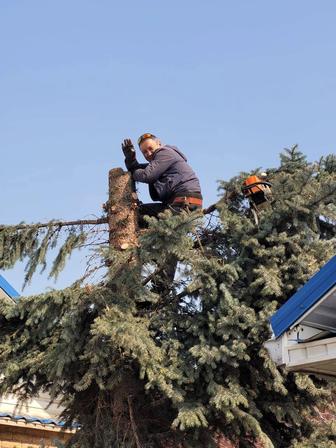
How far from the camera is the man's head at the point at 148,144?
25.7 ft

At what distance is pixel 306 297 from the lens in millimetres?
5309

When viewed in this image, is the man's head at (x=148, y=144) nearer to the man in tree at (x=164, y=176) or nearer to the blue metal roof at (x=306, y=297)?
the man in tree at (x=164, y=176)

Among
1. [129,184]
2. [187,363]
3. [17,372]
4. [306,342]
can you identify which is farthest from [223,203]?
[17,372]

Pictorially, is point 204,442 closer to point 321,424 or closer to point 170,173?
point 321,424

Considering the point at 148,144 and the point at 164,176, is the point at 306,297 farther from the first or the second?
the point at 148,144

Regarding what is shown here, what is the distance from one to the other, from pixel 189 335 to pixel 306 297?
1.72 metres

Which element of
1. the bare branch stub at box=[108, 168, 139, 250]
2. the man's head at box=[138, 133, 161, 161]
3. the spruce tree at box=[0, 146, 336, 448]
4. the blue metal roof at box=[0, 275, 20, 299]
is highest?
the man's head at box=[138, 133, 161, 161]

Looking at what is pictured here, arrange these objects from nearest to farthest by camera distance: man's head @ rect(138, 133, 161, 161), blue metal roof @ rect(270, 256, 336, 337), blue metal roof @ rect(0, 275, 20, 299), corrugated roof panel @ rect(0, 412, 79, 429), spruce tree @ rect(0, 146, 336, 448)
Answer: blue metal roof @ rect(270, 256, 336, 337), spruce tree @ rect(0, 146, 336, 448), man's head @ rect(138, 133, 161, 161), blue metal roof @ rect(0, 275, 20, 299), corrugated roof panel @ rect(0, 412, 79, 429)

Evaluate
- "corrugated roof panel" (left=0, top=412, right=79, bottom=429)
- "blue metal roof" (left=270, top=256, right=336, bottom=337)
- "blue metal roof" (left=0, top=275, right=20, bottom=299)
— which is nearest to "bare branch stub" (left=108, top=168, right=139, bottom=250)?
"blue metal roof" (left=0, top=275, right=20, bottom=299)

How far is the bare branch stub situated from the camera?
741 centimetres

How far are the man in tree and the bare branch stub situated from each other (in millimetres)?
143

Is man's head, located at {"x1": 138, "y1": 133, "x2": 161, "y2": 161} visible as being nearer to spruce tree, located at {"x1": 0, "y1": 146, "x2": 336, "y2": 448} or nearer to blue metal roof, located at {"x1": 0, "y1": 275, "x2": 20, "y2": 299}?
spruce tree, located at {"x1": 0, "y1": 146, "x2": 336, "y2": 448}

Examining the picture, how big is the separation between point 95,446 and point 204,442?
1.08m

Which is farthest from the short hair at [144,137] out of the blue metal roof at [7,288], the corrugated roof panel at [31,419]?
the corrugated roof panel at [31,419]
